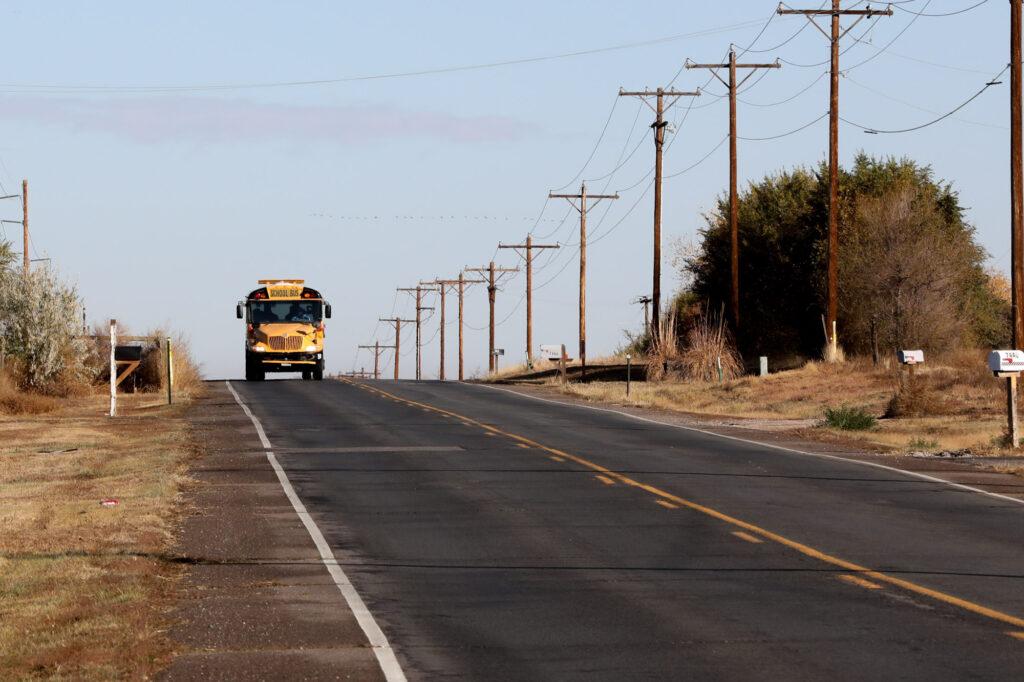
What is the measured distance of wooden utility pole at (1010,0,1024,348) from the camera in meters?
32.5

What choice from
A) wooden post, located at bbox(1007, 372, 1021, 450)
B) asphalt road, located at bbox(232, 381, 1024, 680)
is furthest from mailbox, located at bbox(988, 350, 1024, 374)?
asphalt road, located at bbox(232, 381, 1024, 680)

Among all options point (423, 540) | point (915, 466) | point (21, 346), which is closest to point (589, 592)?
point (423, 540)

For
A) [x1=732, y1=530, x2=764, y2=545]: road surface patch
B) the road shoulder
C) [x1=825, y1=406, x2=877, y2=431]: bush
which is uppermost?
[x1=825, y1=406, x2=877, y2=431]: bush

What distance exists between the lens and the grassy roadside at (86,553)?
33.4ft

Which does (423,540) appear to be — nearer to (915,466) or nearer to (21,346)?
(915,466)

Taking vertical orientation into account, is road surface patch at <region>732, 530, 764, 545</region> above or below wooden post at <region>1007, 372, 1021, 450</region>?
below

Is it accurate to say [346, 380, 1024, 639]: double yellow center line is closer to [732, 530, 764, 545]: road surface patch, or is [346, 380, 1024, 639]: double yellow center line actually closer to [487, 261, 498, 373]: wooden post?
[732, 530, 764, 545]: road surface patch

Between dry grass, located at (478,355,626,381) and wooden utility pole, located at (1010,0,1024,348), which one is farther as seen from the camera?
dry grass, located at (478,355,626,381)

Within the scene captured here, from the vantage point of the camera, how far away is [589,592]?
500 inches

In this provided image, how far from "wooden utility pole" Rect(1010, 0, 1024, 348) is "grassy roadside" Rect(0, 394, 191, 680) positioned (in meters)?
17.8

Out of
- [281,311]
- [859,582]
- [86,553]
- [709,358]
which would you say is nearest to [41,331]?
[281,311]

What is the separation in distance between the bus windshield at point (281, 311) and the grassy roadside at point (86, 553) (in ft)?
72.8

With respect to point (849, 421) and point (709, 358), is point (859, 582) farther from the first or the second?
point (709, 358)

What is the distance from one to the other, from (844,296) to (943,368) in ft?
45.2
